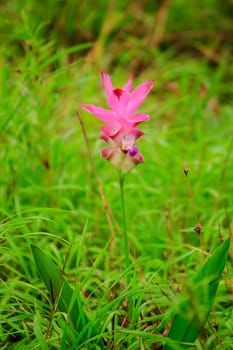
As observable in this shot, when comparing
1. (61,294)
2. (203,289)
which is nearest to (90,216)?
(61,294)

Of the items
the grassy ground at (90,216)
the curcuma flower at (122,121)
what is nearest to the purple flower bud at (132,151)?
the curcuma flower at (122,121)

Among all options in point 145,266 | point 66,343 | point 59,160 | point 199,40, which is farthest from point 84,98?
point 199,40

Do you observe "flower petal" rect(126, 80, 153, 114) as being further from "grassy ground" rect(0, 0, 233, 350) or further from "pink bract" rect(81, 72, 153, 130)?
"grassy ground" rect(0, 0, 233, 350)

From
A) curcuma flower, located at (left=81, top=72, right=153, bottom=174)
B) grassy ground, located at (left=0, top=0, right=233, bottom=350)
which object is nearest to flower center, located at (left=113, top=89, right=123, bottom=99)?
curcuma flower, located at (left=81, top=72, right=153, bottom=174)

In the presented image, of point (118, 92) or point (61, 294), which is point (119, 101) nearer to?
point (118, 92)

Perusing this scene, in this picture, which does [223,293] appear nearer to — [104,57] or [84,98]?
[84,98]

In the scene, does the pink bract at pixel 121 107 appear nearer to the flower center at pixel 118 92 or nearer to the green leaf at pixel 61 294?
the flower center at pixel 118 92

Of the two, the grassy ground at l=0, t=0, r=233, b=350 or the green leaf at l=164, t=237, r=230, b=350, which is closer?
the green leaf at l=164, t=237, r=230, b=350
